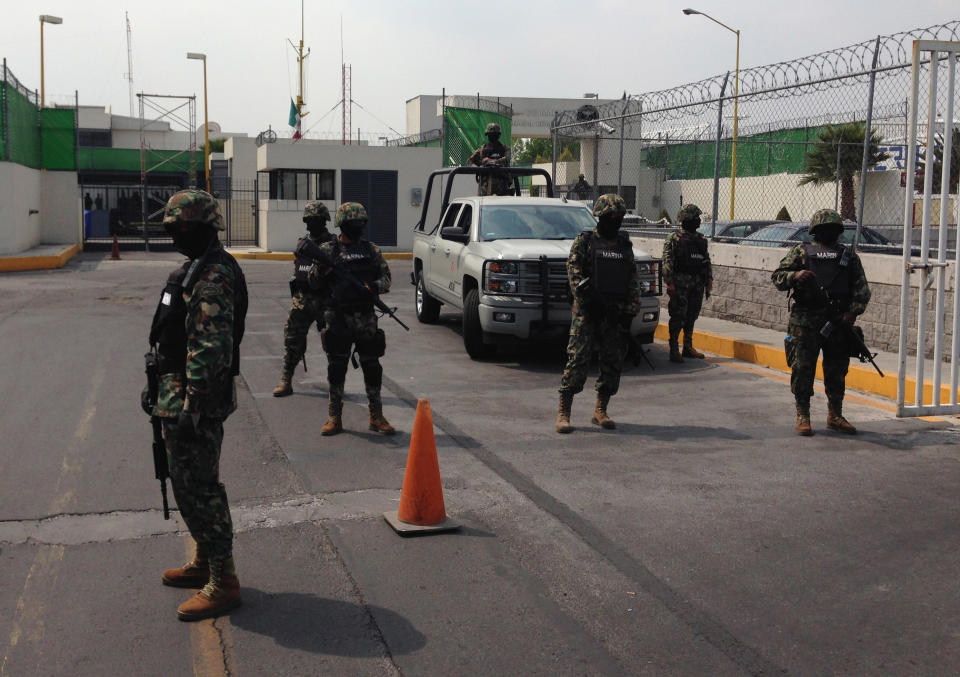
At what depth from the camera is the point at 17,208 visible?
26.9 m

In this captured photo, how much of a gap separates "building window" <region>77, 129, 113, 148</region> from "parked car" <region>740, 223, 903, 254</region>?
194 feet

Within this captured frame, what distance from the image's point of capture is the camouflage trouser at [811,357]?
784 centimetres

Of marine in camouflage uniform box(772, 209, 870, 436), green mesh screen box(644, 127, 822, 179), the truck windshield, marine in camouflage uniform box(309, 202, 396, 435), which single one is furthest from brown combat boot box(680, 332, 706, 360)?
marine in camouflage uniform box(309, 202, 396, 435)

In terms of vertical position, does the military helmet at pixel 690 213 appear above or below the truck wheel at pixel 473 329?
above

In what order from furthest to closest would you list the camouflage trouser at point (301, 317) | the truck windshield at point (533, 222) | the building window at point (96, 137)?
the building window at point (96, 137), the truck windshield at point (533, 222), the camouflage trouser at point (301, 317)

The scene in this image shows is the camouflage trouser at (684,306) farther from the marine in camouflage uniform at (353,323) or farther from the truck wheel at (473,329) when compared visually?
the marine in camouflage uniform at (353,323)

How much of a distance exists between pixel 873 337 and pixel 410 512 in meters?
7.45

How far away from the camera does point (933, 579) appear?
4.82 meters

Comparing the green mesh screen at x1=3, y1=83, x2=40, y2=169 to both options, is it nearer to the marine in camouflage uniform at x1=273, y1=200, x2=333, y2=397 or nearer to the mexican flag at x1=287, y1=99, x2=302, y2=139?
the mexican flag at x1=287, y1=99, x2=302, y2=139

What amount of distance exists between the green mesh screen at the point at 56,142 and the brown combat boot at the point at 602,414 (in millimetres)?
29067

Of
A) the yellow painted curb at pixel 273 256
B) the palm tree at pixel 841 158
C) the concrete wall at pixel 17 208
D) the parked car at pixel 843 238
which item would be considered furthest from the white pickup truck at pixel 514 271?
the yellow painted curb at pixel 273 256

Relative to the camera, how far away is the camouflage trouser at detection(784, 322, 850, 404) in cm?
784

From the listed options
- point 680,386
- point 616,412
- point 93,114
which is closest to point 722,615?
point 616,412

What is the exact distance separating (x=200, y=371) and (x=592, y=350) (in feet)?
14.5
